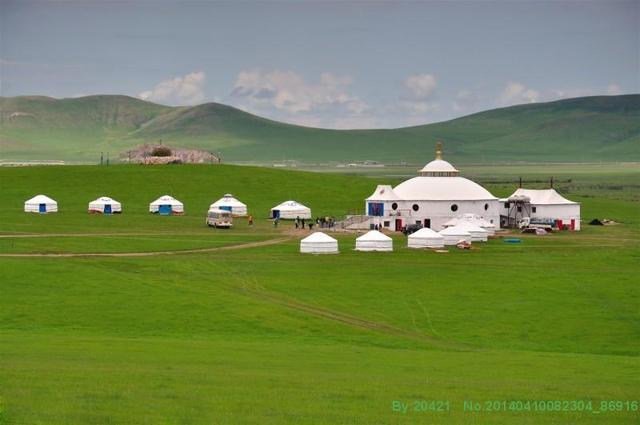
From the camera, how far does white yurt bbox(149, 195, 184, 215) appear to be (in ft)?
425

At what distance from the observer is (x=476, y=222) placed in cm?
10462

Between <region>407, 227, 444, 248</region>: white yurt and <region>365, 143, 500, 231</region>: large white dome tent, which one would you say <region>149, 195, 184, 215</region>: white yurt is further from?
<region>407, 227, 444, 248</region>: white yurt

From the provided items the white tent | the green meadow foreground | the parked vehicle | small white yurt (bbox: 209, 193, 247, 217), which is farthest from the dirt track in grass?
small white yurt (bbox: 209, 193, 247, 217)

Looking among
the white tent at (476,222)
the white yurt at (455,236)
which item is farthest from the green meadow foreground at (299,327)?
the white tent at (476,222)

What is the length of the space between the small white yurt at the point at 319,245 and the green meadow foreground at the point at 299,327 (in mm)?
2426

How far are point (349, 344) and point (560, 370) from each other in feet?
40.7

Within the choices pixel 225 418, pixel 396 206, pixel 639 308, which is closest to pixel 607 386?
pixel 225 418

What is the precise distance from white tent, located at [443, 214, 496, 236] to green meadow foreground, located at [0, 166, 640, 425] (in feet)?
15.7

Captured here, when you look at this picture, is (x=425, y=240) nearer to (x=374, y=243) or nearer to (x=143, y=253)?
(x=374, y=243)

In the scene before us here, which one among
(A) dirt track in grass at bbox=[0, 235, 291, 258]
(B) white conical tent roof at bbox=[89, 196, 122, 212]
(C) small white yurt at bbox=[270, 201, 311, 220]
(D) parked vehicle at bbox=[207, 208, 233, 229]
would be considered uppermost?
(B) white conical tent roof at bbox=[89, 196, 122, 212]

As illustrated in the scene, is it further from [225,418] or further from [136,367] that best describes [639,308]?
[225,418]

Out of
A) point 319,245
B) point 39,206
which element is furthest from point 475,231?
point 39,206

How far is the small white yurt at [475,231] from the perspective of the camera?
9850cm

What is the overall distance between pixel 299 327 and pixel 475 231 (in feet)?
152
